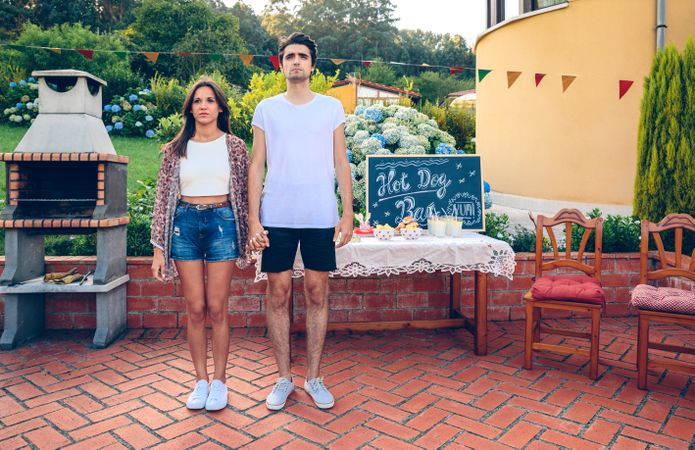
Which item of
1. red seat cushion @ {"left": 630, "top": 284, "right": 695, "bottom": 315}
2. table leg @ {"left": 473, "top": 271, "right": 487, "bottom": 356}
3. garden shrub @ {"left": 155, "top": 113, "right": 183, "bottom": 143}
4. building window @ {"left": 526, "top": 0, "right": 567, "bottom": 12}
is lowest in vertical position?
table leg @ {"left": 473, "top": 271, "right": 487, "bottom": 356}

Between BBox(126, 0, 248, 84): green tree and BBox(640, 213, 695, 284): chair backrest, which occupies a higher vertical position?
BBox(126, 0, 248, 84): green tree

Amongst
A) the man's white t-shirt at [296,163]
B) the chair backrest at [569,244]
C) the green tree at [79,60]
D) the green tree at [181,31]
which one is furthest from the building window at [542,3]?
the green tree at [181,31]

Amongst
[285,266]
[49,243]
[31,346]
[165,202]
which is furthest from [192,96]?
[49,243]

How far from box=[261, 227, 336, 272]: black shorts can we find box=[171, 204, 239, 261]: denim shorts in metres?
0.24

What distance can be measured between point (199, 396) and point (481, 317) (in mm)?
2031

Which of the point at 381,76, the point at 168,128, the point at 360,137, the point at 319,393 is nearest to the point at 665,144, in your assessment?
the point at 360,137

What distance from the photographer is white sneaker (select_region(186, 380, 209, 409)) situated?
9.50 ft

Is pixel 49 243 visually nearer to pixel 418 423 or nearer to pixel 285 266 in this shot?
pixel 285 266

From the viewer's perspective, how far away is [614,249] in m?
5.03

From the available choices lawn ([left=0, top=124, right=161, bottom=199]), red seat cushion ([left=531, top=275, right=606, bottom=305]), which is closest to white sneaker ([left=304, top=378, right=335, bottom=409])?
red seat cushion ([left=531, top=275, right=606, bottom=305])

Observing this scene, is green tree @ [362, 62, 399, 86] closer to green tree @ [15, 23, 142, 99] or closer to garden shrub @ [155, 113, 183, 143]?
green tree @ [15, 23, 142, 99]

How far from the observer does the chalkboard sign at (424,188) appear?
433 centimetres

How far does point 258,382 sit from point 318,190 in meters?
1.35

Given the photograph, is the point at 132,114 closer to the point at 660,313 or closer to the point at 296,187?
the point at 296,187
